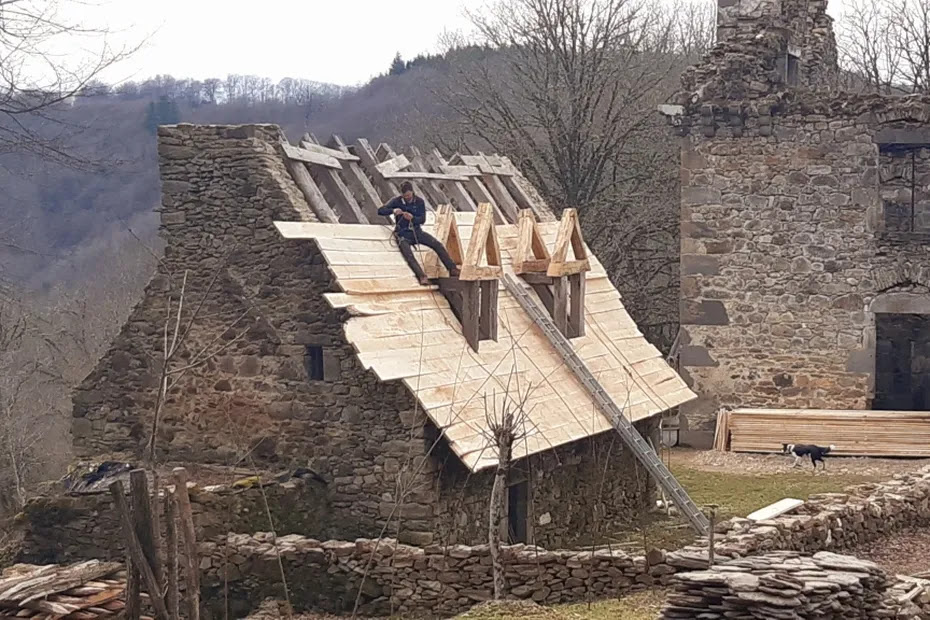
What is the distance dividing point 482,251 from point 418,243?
0.71 meters


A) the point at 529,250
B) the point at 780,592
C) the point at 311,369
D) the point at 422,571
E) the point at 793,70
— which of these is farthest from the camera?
the point at 793,70

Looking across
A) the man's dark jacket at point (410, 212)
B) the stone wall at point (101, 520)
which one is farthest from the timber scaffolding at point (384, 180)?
the stone wall at point (101, 520)

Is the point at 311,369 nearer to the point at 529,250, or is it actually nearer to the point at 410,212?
the point at 410,212

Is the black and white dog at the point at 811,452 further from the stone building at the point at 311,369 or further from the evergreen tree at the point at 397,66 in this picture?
the evergreen tree at the point at 397,66

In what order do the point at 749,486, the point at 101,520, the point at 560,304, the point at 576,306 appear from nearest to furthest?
the point at 101,520 → the point at 560,304 → the point at 576,306 → the point at 749,486

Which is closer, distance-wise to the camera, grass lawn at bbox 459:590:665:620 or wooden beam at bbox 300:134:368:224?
grass lawn at bbox 459:590:665:620

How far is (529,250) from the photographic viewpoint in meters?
Answer: 17.6

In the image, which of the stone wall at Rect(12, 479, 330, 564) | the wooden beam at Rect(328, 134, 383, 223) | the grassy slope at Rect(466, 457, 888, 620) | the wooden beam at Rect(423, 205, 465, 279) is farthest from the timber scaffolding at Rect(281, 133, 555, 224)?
the grassy slope at Rect(466, 457, 888, 620)

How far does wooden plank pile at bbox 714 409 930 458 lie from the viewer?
2128 centimetres

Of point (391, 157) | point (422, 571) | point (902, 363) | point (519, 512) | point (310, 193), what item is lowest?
point (422, 571)

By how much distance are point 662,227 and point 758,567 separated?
21.4 meters

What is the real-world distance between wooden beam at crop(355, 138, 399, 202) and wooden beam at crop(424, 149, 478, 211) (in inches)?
70.7

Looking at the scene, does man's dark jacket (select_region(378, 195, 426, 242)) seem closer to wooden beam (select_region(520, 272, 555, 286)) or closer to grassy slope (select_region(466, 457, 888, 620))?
wooden beam (select_region(520, 272, 555, 286))

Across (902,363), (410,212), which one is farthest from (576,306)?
(902,363)
